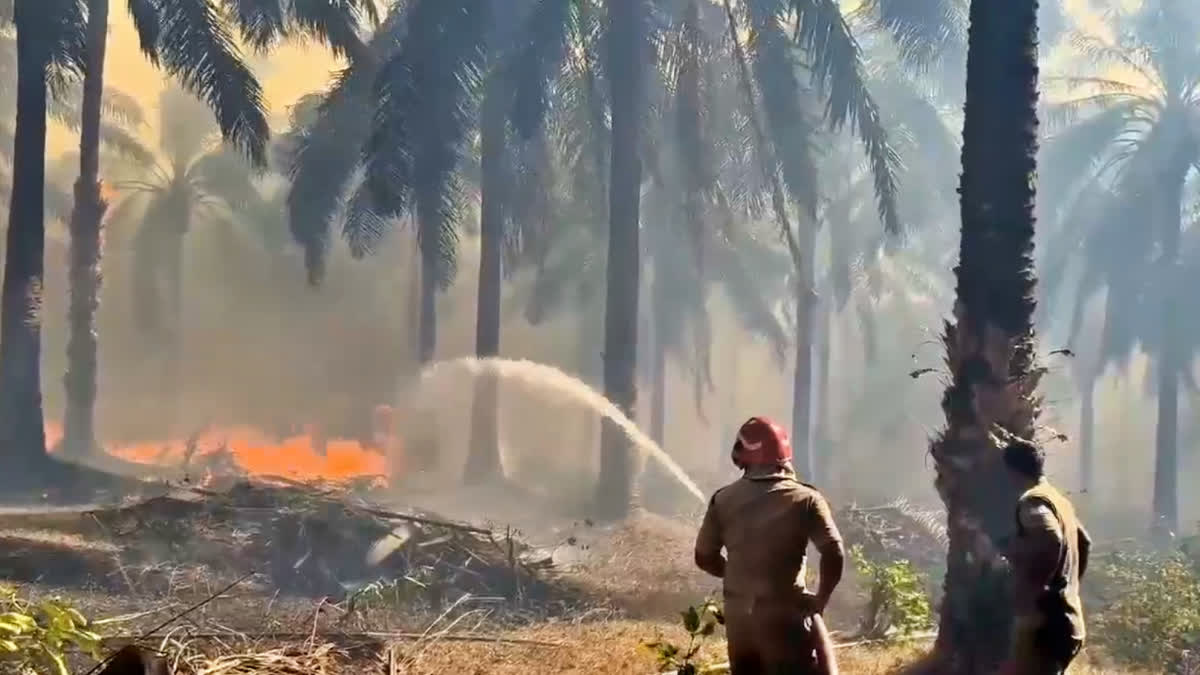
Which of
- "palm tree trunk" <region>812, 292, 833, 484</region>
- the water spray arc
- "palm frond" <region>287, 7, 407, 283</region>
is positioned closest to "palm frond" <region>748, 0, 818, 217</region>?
the water spray arc

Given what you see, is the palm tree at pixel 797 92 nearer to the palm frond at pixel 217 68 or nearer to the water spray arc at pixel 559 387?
the water spray arc at pixel 559 387

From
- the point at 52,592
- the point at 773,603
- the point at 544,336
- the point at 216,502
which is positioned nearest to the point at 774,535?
the point at 773,603

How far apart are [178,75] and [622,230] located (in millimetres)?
7219

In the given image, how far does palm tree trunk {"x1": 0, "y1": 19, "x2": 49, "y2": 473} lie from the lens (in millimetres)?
15328

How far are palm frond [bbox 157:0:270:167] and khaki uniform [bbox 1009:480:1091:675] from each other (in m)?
11.9

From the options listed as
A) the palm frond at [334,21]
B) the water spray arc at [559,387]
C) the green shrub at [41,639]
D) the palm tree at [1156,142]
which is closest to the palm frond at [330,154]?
the palm frond at [334,21]

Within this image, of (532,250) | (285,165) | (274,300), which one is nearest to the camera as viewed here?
(532,250)

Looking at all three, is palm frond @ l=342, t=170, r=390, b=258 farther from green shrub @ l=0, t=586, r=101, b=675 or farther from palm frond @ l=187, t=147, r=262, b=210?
green shrub @ l=0, t=586, r=101, b=675

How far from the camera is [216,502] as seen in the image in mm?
11805

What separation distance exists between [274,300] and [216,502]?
2410 centimetres

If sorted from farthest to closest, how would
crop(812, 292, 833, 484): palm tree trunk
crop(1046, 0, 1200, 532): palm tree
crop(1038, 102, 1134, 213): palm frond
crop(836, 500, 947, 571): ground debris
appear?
crop(812, 292, 833, 484): palm tree trunk < crop(1038, 102, 1134, 213): palm frond < crop(1046, 0, 1200, 532): palm tree < crop(836, 500, 947, 571): ground debris

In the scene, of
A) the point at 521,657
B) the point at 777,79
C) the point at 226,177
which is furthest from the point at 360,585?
the point at 226,177

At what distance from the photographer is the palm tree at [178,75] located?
14.5 meters

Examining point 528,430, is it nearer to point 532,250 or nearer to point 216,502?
point 532,250
